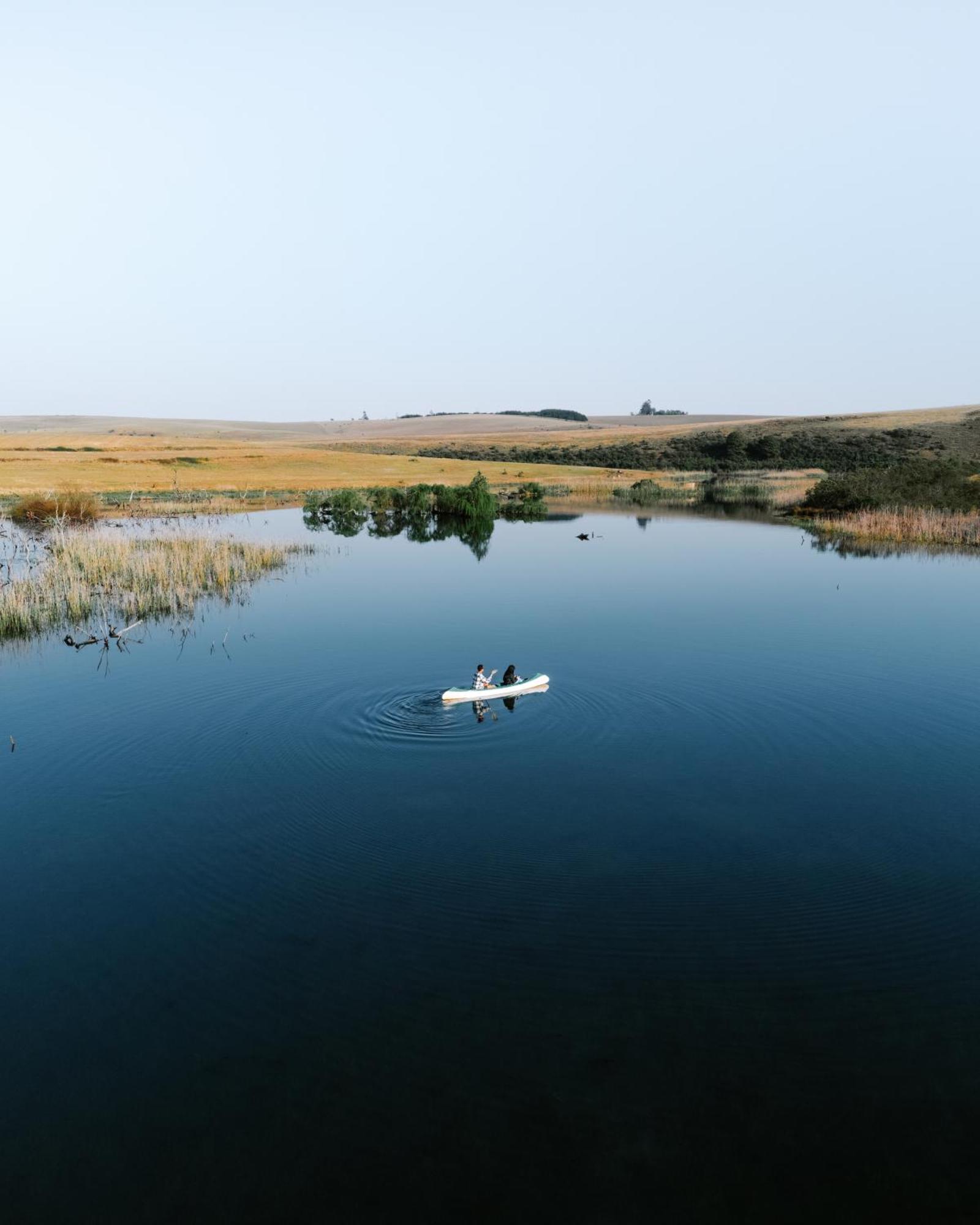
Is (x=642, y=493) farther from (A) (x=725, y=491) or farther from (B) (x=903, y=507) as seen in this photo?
(B) (x=903, y=507)

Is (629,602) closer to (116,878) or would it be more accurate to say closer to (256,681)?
(256,681)

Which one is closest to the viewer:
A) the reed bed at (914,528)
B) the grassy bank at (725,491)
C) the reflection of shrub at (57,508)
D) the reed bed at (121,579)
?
the reed bed at (121,579)

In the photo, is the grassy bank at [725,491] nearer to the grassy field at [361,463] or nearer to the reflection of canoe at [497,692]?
the grassy field at [361,463]

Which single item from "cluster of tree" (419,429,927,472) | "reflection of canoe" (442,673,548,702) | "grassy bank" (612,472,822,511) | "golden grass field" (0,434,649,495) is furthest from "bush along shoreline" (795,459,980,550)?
"cluster of tree" (419,429,927,472)

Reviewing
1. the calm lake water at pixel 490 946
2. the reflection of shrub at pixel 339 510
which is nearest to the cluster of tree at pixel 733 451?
the reflection of shrub at pixel 339 510

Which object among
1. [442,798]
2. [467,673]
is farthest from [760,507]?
[442,798]

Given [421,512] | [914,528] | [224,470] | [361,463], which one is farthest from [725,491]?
[224,470]
